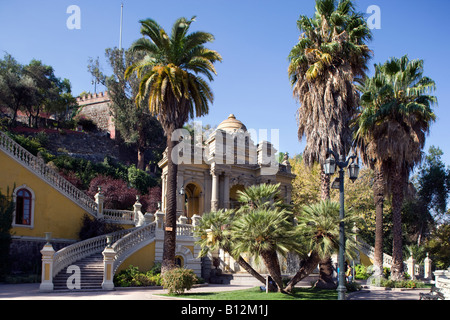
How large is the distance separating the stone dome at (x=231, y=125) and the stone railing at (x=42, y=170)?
14655 mm

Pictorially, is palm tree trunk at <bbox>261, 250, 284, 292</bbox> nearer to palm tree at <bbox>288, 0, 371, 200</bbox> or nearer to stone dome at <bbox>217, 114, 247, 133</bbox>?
palm tree at <bbox>288, 0, 371, 200</bbox>

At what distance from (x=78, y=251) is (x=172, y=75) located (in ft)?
35.1

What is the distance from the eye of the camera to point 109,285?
2023 centimetres

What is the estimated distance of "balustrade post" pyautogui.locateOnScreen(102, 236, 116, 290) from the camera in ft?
66.3

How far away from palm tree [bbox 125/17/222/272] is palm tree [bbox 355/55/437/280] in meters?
9.95

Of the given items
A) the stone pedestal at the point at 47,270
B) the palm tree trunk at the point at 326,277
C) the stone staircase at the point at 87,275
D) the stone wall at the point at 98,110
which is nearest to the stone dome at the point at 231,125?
the palm tree trunk at the point at 326,277

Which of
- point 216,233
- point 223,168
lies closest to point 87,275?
point 216,233

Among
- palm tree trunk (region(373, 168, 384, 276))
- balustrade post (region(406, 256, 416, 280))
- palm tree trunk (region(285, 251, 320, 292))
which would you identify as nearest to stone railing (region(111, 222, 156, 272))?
palm tree trunk (region(285, 251, 320, 292))

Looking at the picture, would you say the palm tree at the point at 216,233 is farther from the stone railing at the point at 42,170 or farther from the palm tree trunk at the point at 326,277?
the stone railing at the point at 42,170

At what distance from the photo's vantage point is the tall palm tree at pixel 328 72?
75.8 feet

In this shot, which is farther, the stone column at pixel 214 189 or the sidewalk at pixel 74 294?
the stone column at pixel 214 189

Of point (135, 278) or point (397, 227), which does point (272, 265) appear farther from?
point (397, 227)

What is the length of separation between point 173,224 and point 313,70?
11262mm

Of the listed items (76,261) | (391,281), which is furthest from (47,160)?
(391,281)
